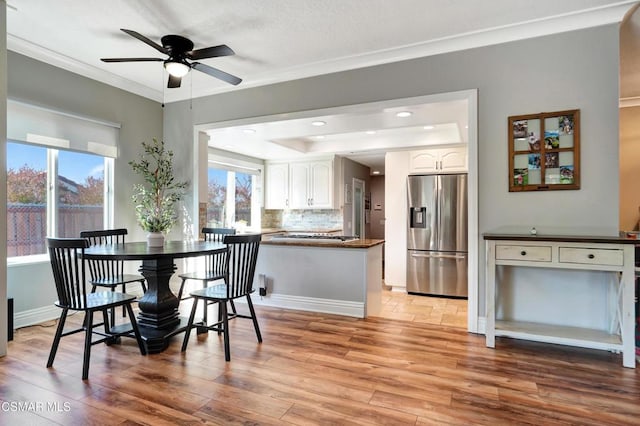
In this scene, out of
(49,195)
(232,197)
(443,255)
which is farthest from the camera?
(232,197)

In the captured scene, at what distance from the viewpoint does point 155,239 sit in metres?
2.97

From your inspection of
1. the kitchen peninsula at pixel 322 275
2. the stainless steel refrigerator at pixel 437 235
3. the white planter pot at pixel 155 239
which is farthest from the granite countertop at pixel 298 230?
the white planter pot at pixel 155 239

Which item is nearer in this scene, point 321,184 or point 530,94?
point 530,94

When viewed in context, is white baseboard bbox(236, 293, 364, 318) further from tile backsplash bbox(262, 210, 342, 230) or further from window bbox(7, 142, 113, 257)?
tile backsplash bbox(262, 210, 342, 230)

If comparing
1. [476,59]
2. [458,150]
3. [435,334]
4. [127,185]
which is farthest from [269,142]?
[435,334]

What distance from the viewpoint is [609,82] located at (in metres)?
2.68

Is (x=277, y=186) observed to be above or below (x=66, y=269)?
above

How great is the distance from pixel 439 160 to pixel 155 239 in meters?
3.79

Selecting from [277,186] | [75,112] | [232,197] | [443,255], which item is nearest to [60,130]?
[75,112]

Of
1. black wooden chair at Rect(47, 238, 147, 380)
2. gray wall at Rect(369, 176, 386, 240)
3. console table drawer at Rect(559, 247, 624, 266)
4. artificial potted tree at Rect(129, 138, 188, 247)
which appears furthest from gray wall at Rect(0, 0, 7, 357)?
gray wall at Rect(369, 176, 386, 240)

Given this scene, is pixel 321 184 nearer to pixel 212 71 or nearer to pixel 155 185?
pixel 155 185

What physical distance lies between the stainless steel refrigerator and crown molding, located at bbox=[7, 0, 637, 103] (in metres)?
2.06

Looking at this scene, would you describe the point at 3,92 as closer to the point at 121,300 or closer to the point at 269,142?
the point at 121,300

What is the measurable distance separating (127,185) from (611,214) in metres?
4.80
